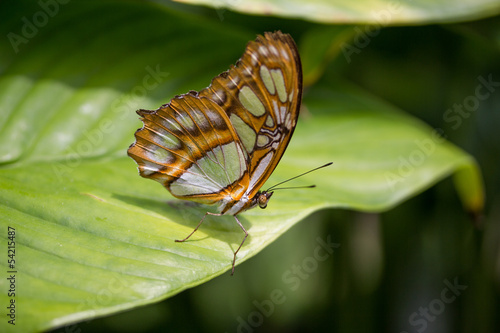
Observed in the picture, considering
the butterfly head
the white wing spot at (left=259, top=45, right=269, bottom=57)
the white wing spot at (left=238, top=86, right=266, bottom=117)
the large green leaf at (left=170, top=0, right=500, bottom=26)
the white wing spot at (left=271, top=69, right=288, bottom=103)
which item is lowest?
the butterfly head

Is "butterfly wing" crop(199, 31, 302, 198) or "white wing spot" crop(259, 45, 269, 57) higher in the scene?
"white wing spot" crop(259, 45, 269, 57)

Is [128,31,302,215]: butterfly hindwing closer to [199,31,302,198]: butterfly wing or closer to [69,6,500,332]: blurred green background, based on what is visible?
[199,31,302,198]: butterfly wing

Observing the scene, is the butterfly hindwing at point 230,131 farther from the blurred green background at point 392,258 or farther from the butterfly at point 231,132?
the blurred green background at point 392,258

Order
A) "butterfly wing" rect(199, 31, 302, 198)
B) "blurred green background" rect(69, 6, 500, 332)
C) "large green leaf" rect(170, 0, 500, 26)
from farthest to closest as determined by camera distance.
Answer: "blurred green background" rect(69, 6, 500, 332)
"large green leaf" rect(170, 0, 500, 26)
"butterfly wing" rect(199, 31, 302, 198)

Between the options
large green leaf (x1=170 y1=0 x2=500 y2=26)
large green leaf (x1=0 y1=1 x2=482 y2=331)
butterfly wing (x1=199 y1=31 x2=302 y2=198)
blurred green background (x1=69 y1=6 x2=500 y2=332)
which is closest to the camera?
large green leaf (x1=0 y1=1 x2=482 y2=331)

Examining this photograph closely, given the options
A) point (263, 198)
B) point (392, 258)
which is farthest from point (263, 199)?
point (392, 258)

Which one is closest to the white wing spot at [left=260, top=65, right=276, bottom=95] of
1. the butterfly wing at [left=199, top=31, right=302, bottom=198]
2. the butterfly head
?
the butterfly wing at [left=199, top=31, right=302, bottom=198]

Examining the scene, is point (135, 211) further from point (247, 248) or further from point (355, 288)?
point (355, 288)

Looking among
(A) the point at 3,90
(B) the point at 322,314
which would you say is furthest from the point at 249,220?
(B) the point at 322,314
